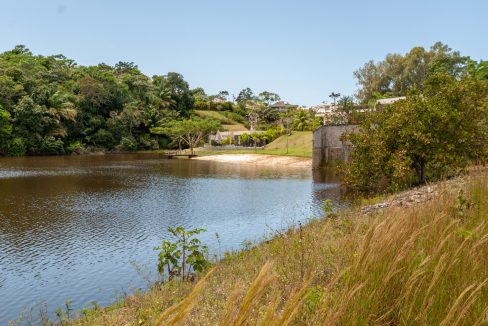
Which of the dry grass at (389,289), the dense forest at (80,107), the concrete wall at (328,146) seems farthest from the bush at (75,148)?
the dry grass at (389,289)

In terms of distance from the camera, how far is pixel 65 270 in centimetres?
1082

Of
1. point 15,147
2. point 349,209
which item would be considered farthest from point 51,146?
point 349,209

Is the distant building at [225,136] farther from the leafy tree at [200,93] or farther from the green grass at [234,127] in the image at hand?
the leafy tree at [200,93]

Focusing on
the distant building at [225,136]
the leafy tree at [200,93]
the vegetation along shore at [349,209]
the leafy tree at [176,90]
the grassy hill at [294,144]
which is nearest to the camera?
the vegetation along shore at [349,209]

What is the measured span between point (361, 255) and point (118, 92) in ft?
253

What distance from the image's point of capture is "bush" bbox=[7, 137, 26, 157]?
57938 millimetres

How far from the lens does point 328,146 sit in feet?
122

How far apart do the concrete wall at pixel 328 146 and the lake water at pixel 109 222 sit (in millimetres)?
5591

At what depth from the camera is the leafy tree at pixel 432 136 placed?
18.9 m

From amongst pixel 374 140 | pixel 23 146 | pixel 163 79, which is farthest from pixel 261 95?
pixel 374 140

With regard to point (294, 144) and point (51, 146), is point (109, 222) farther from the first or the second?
point (51, 146)

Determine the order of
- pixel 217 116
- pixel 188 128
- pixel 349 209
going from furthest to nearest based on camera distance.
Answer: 1. pixel 217 116
2. pixel 188 128
3. pixel 349 209

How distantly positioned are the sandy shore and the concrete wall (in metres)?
6.34

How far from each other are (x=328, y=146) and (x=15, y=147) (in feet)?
150
